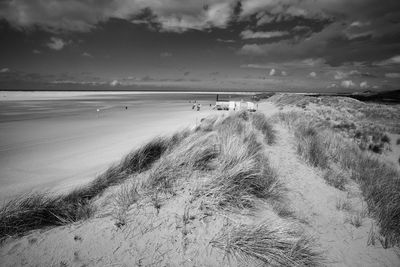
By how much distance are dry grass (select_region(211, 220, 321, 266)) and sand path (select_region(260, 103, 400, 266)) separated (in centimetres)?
45

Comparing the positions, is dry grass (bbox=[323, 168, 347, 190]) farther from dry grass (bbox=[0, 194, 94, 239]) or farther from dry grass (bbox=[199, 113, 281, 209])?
dry grass (bbox=[0, 194, 94, 239])

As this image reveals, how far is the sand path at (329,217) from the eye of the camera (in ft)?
8.44

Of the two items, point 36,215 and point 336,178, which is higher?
point 36,215

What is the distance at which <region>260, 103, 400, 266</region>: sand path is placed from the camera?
2572mm

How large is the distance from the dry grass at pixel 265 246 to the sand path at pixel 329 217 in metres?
0.45

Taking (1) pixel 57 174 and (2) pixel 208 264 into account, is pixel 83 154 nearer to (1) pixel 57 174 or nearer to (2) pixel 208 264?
(1) pixel 57 174

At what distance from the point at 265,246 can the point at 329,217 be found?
1.75 metres

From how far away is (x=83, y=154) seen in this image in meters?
6.88

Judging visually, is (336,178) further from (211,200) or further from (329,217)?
(211,200)

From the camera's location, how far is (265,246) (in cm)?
216

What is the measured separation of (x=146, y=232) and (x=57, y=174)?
431 cm

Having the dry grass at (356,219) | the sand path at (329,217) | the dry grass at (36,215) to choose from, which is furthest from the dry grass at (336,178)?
the dry grass at (36,215)

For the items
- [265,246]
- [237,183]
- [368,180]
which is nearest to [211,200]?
[237,183]

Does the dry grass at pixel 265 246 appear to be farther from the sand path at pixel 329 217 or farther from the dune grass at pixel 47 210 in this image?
the dune grass at pixel 47 210
